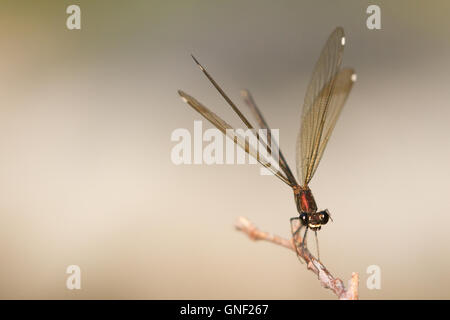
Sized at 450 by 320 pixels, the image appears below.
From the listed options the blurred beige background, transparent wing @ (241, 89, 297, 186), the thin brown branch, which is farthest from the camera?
the blurred beige background

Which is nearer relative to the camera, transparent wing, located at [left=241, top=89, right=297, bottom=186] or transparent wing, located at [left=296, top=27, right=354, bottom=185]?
transparent wing, located at [left=241, top=89, right=297, bottom=186]

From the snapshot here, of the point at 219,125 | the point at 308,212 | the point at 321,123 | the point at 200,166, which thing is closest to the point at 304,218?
the point at 308,212

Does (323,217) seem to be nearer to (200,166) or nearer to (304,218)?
(304,218)

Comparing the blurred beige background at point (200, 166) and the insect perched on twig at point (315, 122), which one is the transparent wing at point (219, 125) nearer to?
the insect perched on twig at point (315, 122)

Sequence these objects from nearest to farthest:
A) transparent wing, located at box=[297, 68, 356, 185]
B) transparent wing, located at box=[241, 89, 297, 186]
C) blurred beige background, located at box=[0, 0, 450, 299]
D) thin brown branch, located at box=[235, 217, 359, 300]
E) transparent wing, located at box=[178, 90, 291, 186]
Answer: thin brown branch, located at box=[235, 217, 359, 300], transparent wing, located at box=[241, 89, 297, 186], transparent wing, located at box=[178, 90, 291, 186], transparent wing, located at box=[297, 68, 356, 185], blurred beige background, located at box=[0, 0, 450, 299]

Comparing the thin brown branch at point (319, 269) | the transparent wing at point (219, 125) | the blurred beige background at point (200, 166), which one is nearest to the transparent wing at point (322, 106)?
the transparent wing at point (219, 125)

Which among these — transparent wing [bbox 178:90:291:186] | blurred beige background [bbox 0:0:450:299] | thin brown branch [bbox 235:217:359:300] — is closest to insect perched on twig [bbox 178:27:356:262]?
transparent wing [bbox 178:90:291:186]

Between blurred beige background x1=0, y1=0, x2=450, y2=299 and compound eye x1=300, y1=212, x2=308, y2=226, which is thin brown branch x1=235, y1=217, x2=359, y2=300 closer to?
compound eye x1=300, y1=212, x2=308, y2=226
